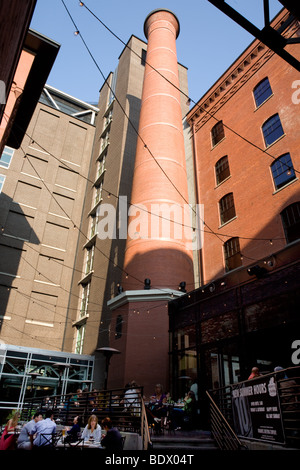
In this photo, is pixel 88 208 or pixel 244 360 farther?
pixel 88 208

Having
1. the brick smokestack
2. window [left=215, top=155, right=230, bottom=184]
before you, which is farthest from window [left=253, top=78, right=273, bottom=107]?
the brick smokestack

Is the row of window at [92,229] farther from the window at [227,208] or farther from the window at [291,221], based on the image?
the window at [291,221]

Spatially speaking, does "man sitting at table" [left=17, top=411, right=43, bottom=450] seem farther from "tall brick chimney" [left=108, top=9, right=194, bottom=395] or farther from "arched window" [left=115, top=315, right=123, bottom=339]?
"arched window" [left=115, top=315, right=123, bottom=339]

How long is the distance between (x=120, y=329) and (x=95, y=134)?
26.8m

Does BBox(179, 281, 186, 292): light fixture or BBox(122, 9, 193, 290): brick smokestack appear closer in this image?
BBox(179, 281, 186, 292): light fixture

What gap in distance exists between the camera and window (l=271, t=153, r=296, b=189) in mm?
14303

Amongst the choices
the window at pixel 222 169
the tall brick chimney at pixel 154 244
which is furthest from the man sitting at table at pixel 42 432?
the window at pixel 222 169

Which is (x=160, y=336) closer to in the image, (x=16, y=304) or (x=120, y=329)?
(x=120, y=329)

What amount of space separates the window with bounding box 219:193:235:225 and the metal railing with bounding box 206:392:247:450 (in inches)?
428

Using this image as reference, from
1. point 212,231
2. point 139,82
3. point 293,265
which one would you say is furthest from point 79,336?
point 139,82

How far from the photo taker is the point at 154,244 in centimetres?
1734

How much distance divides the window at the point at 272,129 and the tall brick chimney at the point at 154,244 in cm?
556

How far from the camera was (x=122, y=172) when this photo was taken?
85.4 ft

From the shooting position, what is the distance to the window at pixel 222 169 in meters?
18.9
